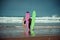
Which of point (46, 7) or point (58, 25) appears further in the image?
point (46, 7)

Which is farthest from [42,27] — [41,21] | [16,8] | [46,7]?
[16,8]

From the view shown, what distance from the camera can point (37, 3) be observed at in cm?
157

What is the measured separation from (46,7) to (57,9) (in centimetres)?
13

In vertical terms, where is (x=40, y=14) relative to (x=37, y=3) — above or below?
below

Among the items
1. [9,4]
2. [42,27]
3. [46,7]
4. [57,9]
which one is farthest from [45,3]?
[9,4]

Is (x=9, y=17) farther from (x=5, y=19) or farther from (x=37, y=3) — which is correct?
(x=37, y=3)

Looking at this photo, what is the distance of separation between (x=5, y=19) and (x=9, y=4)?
→ 0.59 ft

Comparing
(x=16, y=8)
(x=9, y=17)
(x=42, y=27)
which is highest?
(x=16, y=8)

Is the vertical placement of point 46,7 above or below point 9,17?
above

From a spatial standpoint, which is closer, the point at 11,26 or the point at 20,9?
the point at 11,26

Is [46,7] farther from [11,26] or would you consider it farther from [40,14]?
[11,26]

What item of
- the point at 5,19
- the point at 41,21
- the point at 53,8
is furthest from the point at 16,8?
the point at 53,8

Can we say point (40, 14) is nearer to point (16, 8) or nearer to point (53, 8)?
point (53, 8)

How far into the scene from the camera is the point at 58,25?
1481 millimetres
